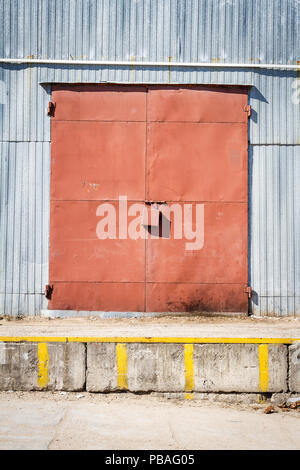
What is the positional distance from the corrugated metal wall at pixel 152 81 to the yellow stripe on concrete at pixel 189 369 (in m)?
3.39

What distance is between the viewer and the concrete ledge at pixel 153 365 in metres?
6.32

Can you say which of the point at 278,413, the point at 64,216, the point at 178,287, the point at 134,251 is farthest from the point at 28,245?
the point at 278,413

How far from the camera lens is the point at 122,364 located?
6340mm

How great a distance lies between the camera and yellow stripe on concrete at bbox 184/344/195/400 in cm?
631

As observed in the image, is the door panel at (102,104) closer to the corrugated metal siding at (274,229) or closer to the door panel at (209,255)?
the door panel at (209,255)

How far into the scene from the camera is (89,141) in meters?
9.43

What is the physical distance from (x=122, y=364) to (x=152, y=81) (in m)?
5.48

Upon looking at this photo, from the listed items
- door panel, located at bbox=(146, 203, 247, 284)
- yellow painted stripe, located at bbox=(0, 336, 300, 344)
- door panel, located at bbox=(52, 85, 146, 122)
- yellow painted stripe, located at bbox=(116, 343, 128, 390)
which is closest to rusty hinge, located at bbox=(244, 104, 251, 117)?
door panel, located at bbox=(146, 203, 247, 284)

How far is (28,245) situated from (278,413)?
5499 mm

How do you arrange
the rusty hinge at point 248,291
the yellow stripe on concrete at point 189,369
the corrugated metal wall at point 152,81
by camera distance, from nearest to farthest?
the yellow stripe on concrete at point 189,369
the rusty hinge at point 248,291
the corrugated metal wall at point 152,81

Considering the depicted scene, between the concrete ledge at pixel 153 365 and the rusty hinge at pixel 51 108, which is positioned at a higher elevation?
the rusty hinge at pixel 51 108

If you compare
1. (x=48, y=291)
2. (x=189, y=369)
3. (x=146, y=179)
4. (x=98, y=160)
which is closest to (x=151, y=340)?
(x=189, y=369)

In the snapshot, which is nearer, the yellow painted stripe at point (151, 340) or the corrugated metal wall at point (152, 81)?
the yellow painted stripe at point (151, 340)

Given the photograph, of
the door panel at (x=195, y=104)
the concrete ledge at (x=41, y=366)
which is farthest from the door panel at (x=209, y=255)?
the concrete ledge at (x=41, y=366)
